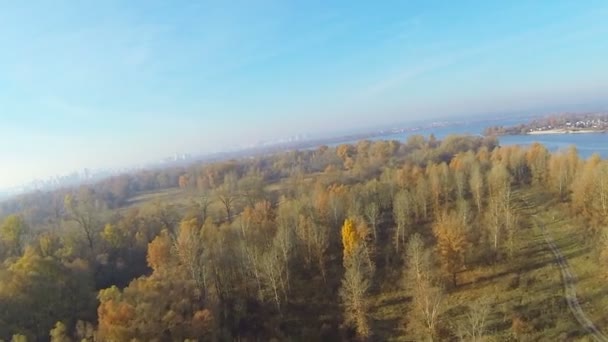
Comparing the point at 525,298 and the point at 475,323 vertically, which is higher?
the point at 475,323

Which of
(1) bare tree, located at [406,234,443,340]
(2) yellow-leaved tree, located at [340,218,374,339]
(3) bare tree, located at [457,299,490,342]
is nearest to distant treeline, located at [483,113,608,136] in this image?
(2) yellow-leaved tree, located at [340,218,374,339]

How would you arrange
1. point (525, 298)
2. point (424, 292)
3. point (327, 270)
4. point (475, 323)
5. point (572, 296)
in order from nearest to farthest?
point (475, 323), point (424, 292), point (572, 296), point (525, 298), point (327, 270)

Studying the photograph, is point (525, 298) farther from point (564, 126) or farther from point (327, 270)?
point (564, 126)

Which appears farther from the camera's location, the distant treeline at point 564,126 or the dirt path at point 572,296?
the distant treeline at point 564,126

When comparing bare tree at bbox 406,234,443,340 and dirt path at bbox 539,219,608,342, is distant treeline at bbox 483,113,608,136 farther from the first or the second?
bare tree at bbox 406,234,443,340

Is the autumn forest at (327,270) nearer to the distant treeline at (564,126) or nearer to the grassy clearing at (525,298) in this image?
the grassy clearing at (525,298)

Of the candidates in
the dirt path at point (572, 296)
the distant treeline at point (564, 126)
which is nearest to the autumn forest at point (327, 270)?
the dirt path at point (572, 296)

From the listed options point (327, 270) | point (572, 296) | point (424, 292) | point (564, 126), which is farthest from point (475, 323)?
point (564, 126)

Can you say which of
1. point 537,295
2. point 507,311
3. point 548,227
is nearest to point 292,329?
point 507,311
